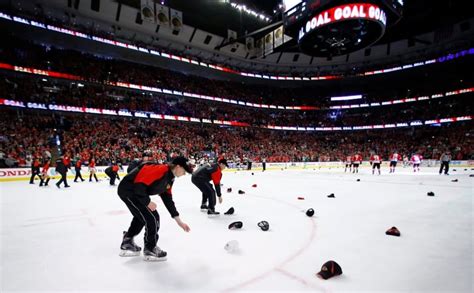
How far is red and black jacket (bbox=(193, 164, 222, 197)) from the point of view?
5.86 metres

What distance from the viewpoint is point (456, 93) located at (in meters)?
33.9

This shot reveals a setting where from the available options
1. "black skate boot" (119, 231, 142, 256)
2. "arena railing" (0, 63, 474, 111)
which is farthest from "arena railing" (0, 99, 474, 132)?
"black skate boot" (119, 231, 142, 256)

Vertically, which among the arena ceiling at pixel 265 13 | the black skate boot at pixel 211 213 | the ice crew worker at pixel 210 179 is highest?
the arena ceiling at pixel 265 13

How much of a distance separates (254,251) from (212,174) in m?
2.61

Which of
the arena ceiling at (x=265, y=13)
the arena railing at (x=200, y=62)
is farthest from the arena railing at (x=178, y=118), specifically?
the arena ceiling at (x=265, y=13)

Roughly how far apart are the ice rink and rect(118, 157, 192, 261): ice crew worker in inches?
7.4

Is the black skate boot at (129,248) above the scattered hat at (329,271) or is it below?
below

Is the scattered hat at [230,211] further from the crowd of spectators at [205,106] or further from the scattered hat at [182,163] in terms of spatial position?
the crowd of spectators at [205,106]

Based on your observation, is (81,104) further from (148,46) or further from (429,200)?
(429,200)

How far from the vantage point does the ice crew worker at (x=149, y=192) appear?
309cm

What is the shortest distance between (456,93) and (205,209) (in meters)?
42.4

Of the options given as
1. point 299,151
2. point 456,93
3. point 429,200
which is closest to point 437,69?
point 456,93

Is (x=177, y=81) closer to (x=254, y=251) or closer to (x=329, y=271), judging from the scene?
(x=254, y=251)

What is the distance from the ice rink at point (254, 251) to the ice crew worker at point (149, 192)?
188 mm
